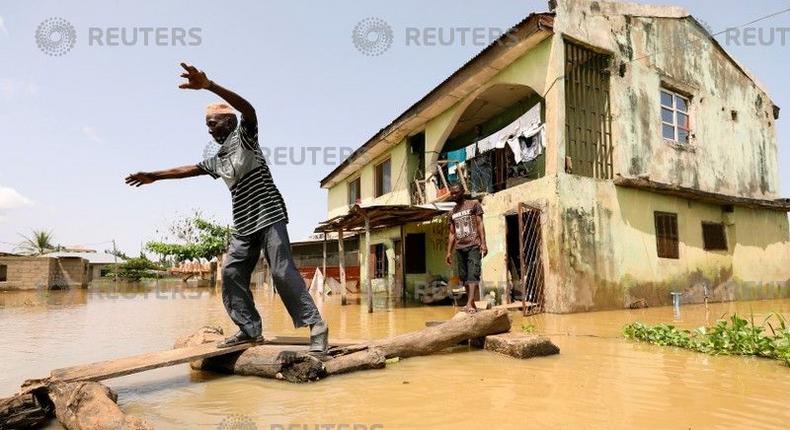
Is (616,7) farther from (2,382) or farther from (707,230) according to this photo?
(2,382)

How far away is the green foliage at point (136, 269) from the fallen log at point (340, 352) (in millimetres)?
32366

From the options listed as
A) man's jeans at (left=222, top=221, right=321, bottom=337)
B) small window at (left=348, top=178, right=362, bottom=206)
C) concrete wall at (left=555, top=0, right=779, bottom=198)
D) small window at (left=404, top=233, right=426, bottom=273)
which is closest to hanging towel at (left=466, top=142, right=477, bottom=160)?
small window at (left=404, top=233, right=426, bottom=273)

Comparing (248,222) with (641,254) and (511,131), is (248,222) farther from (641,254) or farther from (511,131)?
(641,254)

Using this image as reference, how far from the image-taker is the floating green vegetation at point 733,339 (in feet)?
12.7

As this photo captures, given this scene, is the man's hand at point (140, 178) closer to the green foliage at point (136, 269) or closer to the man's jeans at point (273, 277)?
the man's jeans at point (273, 277)

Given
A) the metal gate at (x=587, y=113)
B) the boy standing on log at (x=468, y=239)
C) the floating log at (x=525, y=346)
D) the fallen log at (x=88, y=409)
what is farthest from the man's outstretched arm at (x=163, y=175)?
the metal gate at (x=587, y=113)

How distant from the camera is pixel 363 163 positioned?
18188 millimetres

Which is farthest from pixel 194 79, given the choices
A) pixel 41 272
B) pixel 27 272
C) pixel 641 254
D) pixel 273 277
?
pixel 27 272

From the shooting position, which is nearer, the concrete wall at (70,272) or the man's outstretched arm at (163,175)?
the man's outstretched arm at (163,175)

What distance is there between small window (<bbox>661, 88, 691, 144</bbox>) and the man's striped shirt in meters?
10.5

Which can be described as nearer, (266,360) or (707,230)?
(266,360)

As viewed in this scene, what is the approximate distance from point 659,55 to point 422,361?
1071cm

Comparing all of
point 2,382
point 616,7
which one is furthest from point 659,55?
point 2,382

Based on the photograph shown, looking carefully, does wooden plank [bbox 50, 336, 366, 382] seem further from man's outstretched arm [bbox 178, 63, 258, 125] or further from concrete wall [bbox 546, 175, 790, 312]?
concrete wall [bbox 546, 175, 790, 312]
